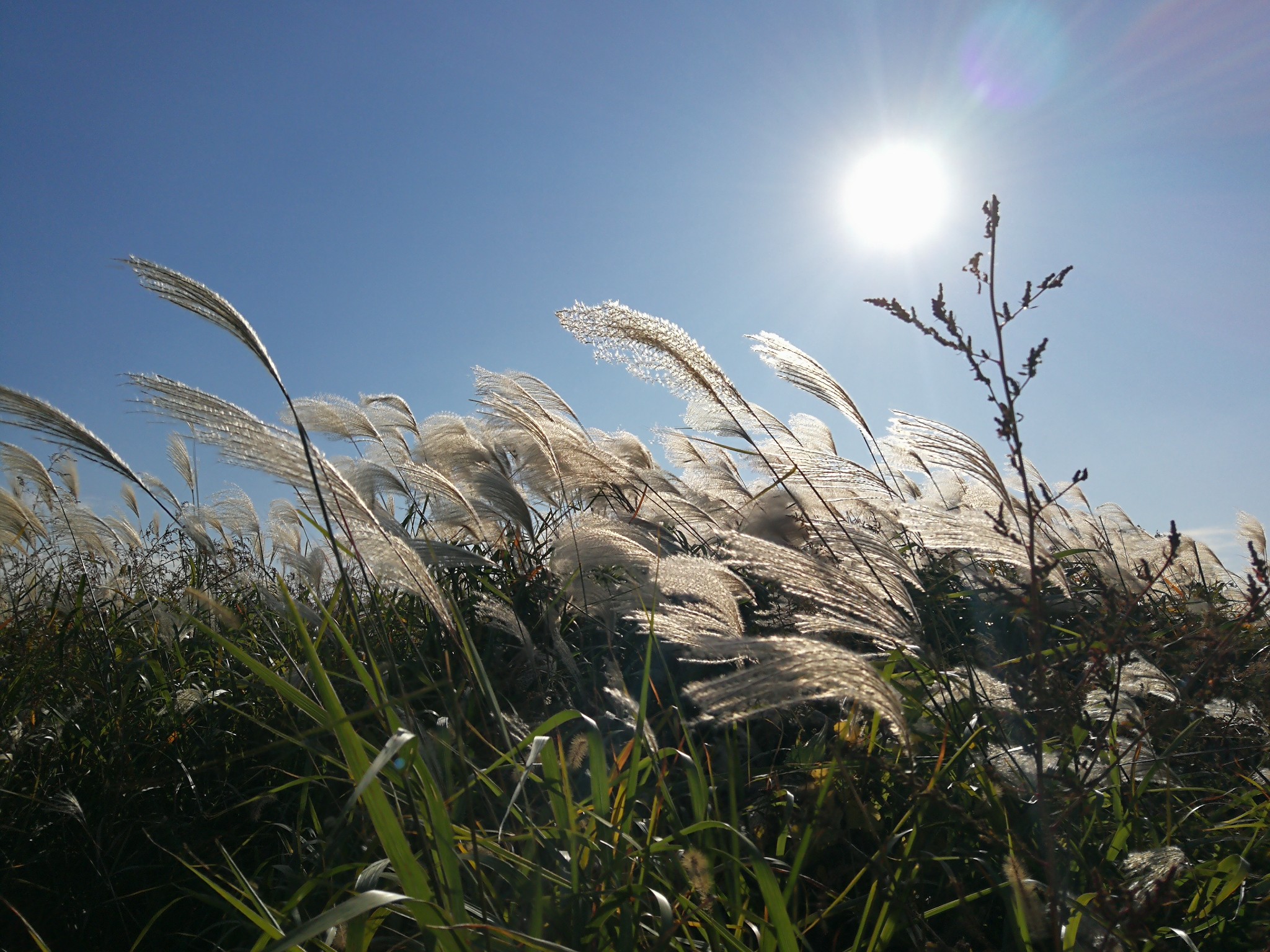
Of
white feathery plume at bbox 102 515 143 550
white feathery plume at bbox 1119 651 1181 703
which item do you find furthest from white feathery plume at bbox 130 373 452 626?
white feathery plume at bbox 102 515 143 550

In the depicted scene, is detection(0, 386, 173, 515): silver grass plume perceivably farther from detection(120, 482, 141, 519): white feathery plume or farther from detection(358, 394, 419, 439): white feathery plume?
detection(120, 482, 141, 519): white feathery plume

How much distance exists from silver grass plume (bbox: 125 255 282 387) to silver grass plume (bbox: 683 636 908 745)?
104 centimetres

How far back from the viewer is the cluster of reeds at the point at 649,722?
122 cm

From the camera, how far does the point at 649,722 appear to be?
2090 millimetres

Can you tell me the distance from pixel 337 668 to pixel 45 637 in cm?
144

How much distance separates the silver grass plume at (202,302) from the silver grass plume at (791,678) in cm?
104

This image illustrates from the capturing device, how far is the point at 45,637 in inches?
121

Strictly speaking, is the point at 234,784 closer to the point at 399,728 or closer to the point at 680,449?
the point at 399,728

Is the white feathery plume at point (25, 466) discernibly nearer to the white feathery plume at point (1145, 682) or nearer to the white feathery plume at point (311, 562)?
the white feathery plume at point (311, 562)

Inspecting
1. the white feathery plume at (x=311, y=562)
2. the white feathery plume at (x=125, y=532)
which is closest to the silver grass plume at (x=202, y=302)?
the white feathery plume at (x=311, y=562)

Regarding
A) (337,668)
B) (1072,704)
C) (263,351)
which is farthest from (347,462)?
(1072,704)

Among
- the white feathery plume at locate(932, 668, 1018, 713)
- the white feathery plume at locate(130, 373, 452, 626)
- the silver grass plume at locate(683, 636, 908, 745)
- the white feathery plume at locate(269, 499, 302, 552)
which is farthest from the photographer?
the white feathery plume at locate(269, 499, 302, 552)

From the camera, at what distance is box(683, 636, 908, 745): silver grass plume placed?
901 millimetres

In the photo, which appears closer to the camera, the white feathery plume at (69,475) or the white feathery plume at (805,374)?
the white feathery plume at (805,374)
